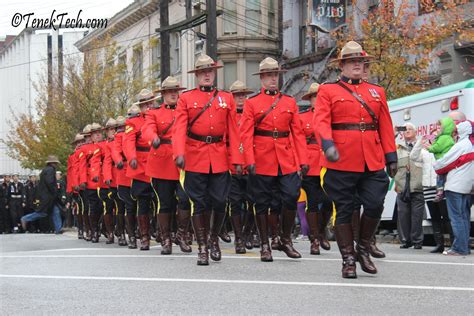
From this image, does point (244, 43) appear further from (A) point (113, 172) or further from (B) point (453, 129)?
(B) point (453, 129)

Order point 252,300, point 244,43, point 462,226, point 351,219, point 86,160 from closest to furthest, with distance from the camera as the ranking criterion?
1. point 252,300
2. point 351,219
3. point 462,226
4. point 86,160
5. point 244,43

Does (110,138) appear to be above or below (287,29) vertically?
below

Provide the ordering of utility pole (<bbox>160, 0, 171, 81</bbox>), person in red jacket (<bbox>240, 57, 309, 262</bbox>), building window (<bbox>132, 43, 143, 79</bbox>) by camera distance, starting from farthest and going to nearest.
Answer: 1. building window (<bbox>132, 43, 143, 79</bbox>)
2. utility pole (<bbox>160, 0, 171, 81</bbox>)
3. person in red jacket (<bbox>240, 57, 309, 262</bbox>)

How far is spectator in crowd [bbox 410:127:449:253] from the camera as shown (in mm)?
14945

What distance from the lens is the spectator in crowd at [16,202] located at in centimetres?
3098

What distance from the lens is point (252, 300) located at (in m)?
8.16

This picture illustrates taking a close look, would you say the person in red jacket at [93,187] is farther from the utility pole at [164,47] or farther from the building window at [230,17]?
the building window at [230,17]

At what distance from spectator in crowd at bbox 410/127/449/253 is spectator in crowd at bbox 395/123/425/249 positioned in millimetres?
100

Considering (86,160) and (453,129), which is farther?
(86,160)

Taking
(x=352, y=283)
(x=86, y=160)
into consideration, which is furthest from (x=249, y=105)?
(x=86, y=160)

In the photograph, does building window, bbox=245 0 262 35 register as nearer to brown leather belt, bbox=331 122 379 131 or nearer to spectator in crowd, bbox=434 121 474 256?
spectator in crowd, bbox=434 121 474 256

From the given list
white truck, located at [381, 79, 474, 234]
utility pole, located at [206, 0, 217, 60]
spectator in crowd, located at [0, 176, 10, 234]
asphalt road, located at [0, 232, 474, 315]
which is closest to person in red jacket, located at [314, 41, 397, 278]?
asphalt road, located at [0, 232, 474, 315]

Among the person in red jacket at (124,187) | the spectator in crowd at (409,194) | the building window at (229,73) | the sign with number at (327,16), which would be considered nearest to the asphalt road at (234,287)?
the spectator in crowd at (409,194)

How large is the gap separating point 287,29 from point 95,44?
30.4ft
